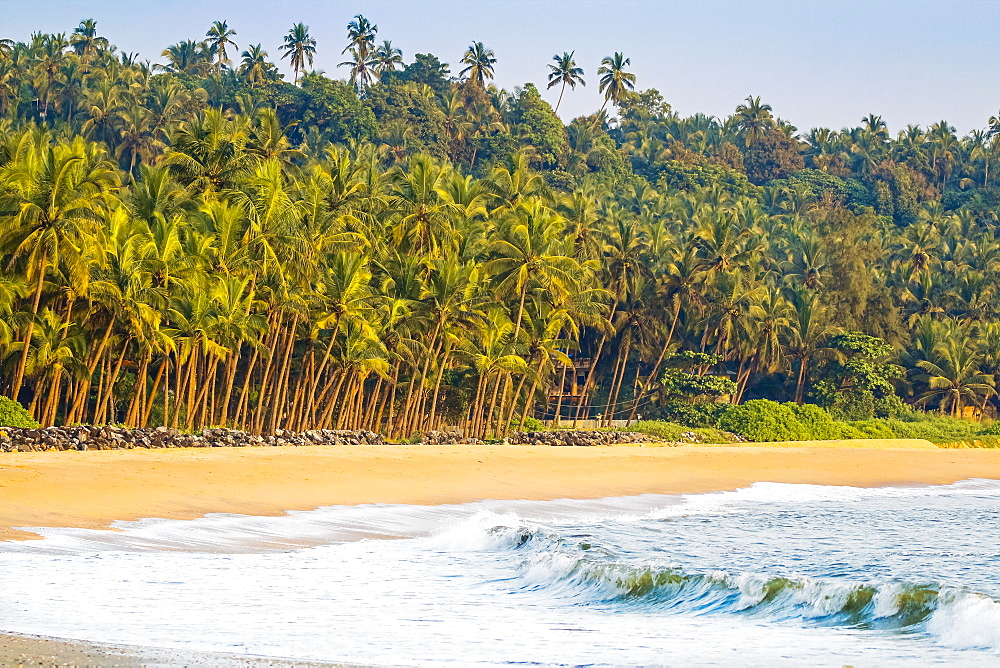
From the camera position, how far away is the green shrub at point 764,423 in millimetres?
45906

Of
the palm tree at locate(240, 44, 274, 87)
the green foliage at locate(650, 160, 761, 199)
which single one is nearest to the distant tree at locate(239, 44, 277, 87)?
the palm tree at locate(240, 44, 274, 87)

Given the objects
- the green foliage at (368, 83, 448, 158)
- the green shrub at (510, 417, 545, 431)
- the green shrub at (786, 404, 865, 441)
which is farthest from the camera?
the green foliage at (368, 83, 448, 158)

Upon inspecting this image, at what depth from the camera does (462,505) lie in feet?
63.9

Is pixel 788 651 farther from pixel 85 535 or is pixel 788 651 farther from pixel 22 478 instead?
pixel 22 478

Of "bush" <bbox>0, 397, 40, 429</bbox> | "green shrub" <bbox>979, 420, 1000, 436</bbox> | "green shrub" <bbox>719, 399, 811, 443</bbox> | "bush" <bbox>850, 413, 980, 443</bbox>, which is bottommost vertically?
"bush" <bbox>0, 397, 40, 429</bbox>

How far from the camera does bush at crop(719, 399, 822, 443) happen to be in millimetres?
45906

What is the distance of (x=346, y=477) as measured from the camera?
72.3 ft

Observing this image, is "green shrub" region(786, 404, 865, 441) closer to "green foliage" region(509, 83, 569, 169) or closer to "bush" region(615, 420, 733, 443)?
"bush" region(615, 420, 733, 443)

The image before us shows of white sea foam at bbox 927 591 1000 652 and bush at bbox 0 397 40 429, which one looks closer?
white sea foam at bbox 927 591 1000 652

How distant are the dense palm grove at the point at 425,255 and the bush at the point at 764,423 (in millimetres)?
5656

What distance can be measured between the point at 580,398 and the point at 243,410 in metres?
25.9

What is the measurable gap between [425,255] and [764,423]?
54.3 ft

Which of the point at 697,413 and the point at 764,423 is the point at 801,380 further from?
the point at 764,423

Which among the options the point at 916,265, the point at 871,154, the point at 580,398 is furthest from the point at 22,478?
the point at 871,154
